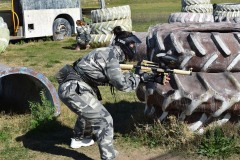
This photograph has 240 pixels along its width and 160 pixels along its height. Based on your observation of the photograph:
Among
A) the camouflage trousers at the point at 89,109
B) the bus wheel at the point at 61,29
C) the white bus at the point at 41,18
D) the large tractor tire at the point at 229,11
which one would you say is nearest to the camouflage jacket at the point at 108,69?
the camouflage trousers at the point at 89,109

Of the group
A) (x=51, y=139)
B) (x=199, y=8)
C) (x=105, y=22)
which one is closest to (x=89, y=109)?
(x=51, y=139)

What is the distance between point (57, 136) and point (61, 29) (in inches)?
509

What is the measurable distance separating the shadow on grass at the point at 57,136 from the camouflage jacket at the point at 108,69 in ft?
3.35

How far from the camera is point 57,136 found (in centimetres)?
614

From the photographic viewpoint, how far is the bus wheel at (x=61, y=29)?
18.2 m

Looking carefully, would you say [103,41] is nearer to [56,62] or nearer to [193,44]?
[56,62]

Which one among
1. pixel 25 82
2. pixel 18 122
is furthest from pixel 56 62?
pixel 18 122

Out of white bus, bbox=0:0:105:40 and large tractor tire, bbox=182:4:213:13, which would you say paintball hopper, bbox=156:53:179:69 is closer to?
white bus, bbox=0:0:105:40

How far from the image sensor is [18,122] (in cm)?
665

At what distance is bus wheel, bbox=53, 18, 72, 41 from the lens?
1820cm

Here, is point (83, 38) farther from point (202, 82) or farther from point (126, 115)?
point (202, 82)

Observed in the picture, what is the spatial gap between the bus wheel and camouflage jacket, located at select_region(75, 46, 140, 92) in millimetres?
13327

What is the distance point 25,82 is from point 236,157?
3.72m

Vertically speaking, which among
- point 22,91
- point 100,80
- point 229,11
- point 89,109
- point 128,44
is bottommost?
point 22,91
